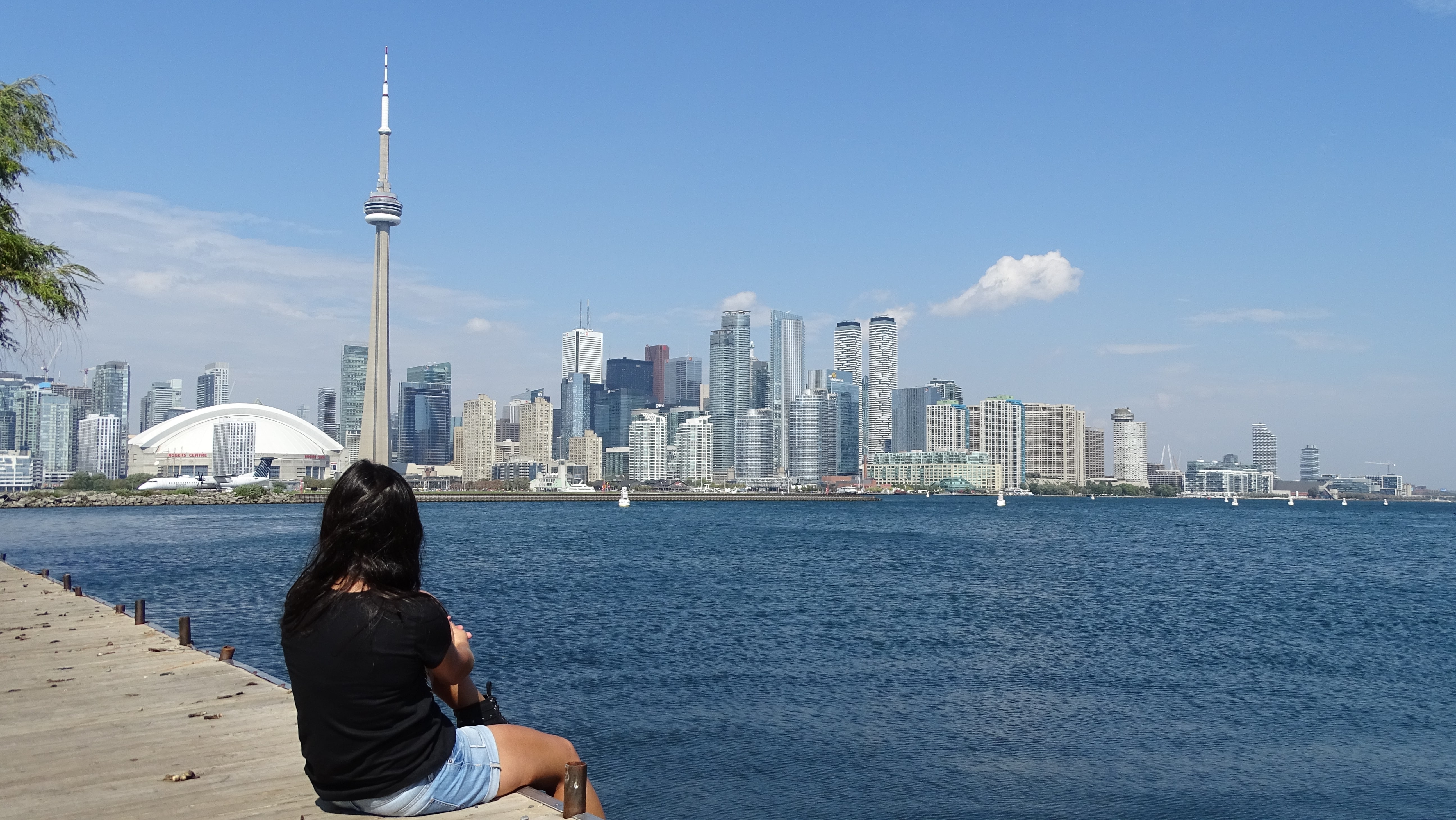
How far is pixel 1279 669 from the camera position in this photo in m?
23.0

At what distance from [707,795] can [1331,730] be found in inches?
461

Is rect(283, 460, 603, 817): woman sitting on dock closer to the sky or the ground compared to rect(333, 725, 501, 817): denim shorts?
closer to the sky

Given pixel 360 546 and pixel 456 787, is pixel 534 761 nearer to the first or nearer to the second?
pixel 456 787

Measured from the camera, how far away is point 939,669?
2169cm

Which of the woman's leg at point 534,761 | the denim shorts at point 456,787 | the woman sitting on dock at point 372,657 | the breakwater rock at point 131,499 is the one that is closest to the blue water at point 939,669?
the woman's leg at point 534,761

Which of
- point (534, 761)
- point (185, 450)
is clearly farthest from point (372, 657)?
point (185, 450)

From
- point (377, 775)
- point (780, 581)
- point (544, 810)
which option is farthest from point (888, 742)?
point (780, 581)

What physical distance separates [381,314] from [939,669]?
512ft

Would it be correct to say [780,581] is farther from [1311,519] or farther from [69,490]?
[69,490]

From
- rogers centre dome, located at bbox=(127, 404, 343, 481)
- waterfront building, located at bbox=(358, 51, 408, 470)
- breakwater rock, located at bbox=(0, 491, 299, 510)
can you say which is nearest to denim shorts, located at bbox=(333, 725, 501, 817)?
breakwater rock, located at bbox=(0, 491, 299, 510)

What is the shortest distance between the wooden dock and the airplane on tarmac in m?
159

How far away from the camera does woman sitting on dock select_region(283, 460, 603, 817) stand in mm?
4504

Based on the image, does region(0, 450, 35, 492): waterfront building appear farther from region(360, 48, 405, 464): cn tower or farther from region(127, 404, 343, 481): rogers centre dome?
region(360, 48, 405, 464): cn tower

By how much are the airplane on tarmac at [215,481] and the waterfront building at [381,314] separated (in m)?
18.8
